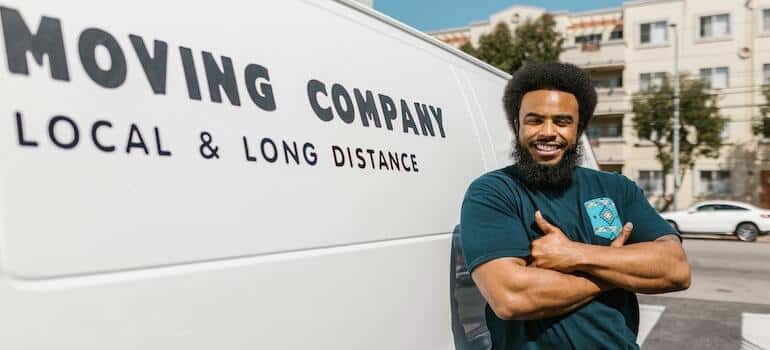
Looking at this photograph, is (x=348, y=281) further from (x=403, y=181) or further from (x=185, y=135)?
(x=185, y=135)

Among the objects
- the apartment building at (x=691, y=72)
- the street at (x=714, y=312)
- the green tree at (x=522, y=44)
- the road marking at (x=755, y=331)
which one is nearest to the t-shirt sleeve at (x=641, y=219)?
the street at (x=714, y=312)

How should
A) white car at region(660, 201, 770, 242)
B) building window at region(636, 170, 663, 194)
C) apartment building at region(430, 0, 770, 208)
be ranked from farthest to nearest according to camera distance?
building window at region(636, 170, 663, 194), apartment building at region(430, 0, 770, 208), white car at region(660, 201, 770, 242)

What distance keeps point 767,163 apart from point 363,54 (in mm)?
30526

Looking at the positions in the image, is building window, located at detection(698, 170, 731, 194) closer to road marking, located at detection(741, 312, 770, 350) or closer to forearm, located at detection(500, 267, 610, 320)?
road marking, located at detection(741, 312, 770, 350)

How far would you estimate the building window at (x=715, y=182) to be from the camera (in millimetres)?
27703

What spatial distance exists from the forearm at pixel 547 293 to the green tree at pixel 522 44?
26.4 metres

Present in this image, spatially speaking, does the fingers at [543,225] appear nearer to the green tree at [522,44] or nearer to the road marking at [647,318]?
the road marking at [647,318]

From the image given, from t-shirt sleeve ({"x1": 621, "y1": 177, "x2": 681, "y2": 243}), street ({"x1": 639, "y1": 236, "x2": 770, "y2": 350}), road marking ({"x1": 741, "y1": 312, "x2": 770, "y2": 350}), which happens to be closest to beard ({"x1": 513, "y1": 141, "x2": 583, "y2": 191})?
t-shirt sleeve ({"x1": 621, "y1": 177, "x2": 681, "y2": 243})

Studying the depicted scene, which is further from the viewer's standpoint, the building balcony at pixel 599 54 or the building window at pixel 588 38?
the building window at pixel 588 38

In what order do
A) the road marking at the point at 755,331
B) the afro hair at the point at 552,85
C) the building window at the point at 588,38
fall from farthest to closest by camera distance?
the building window at the point at 588,38, the road marking at the point at 755,331, the afro hair at the point at 552,85

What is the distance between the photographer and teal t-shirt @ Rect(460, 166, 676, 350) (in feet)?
5.41

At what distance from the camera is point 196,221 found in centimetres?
125

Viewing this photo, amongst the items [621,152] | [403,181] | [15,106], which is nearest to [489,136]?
[403,181]

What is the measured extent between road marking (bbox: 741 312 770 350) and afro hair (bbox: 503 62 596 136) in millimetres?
4174
